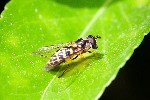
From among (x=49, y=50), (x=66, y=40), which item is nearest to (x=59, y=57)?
(x=49, y=50)

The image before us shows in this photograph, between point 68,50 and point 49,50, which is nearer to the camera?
point 49,50

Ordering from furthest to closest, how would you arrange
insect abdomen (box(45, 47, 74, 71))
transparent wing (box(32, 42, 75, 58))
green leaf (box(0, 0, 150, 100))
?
transparent wing (box(32, 42, 75, 58))
insect abdomen (box(45, 47, 74, 71))
green leaf (box(0, 0, 150, 100))

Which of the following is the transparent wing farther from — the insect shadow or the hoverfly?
the insect shadow

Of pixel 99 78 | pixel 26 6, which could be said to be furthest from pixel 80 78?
pixel 26 6

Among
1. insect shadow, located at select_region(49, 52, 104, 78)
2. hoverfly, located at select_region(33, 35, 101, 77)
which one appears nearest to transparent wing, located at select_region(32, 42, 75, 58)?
hoverfly, located at select_region(33, 35, 101, 77)

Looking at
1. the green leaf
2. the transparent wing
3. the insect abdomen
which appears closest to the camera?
the green leaf

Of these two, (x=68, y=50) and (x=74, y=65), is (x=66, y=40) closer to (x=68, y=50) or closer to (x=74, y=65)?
(x=68, y=50)

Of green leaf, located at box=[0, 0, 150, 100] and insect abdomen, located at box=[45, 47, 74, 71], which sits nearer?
green leaf, located at box=[0, 0, 150, 100]
